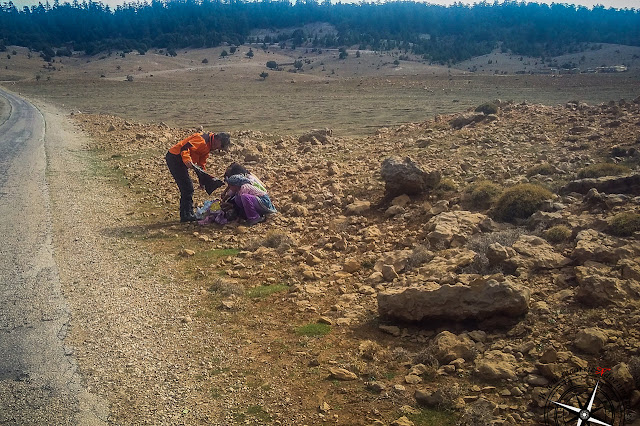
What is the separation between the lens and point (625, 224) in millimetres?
6496

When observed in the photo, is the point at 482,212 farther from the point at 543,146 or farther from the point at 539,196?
the point at 543,146

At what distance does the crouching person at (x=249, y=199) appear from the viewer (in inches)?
370

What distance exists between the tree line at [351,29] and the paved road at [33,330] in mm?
75061

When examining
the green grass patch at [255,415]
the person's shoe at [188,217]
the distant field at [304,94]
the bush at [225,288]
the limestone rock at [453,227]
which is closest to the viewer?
the green grass patch at [255,415]

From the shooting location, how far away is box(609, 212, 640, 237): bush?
641 centimetres

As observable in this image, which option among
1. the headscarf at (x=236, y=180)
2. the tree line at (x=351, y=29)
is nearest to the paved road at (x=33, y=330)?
the headscarf at (x=236, y=180)

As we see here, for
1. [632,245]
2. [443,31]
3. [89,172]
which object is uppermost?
[443,31]

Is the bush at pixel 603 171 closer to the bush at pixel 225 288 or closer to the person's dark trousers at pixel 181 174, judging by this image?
the bush at pixel 225 288

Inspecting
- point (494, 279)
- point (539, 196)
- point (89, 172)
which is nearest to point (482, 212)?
point (539, 196)

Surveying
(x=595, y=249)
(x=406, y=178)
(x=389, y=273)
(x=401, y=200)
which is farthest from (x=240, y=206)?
(x=595, y=249)

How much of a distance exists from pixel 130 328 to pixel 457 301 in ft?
11.6

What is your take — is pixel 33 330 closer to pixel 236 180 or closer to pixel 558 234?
pixel 236 180

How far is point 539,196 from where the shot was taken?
27.0ft

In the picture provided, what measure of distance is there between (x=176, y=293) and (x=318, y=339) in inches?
86.0
